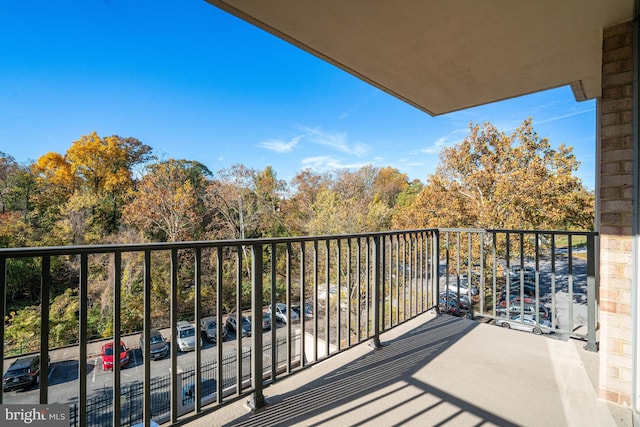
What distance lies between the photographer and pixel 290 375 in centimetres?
171

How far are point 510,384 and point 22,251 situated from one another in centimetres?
240

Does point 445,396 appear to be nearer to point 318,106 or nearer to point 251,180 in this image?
point 251,180

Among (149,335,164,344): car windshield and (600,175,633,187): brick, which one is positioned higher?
(600,175,633,187): brick

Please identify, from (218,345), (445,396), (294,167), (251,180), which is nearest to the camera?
(218,345)

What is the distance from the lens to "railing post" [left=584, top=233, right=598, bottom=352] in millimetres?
2078

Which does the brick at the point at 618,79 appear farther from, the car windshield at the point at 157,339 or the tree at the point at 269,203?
the tree at the point at 269,203

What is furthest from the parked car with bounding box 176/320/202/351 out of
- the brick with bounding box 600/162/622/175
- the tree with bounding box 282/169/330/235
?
the brick with bounding box 600/162/622/175

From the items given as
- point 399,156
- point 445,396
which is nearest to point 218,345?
point 445,396

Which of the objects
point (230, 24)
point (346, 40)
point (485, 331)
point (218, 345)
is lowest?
point (485, 331)

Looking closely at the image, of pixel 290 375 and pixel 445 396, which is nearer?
pixel 445 396

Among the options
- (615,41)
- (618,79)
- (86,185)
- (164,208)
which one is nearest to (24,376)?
(618,79)

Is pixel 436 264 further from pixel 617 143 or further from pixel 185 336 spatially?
pixel 185 336
